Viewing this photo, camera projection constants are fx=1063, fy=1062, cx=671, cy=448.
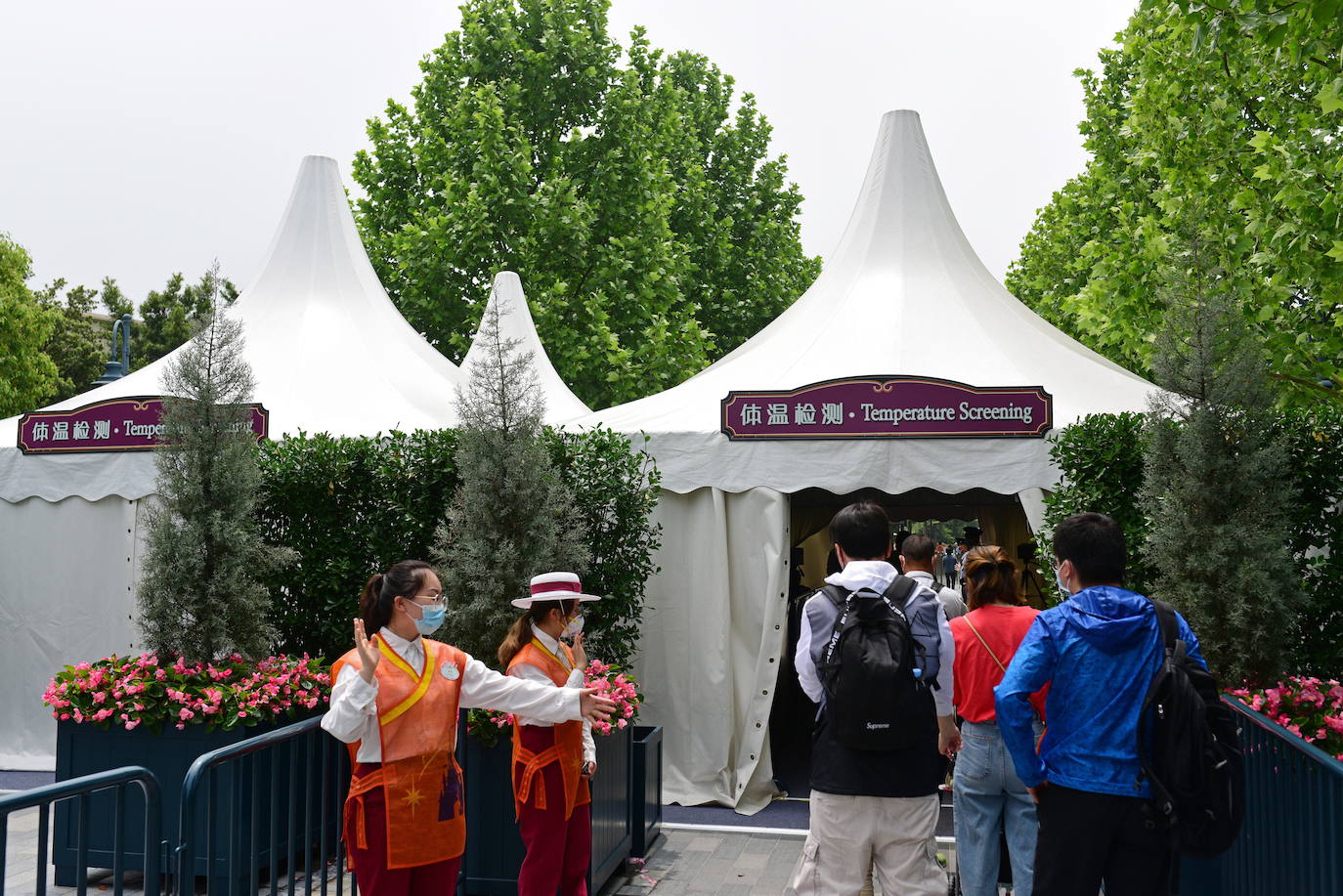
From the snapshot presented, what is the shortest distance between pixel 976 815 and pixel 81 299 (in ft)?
145

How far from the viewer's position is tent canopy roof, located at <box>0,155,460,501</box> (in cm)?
1025

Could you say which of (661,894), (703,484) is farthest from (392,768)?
(703,484)

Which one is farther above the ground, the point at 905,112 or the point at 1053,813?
the point at 905,112

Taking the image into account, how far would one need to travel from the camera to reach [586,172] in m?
21.0

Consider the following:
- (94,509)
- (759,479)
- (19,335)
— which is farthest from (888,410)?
(19,335)

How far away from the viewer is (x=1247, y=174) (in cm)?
1084

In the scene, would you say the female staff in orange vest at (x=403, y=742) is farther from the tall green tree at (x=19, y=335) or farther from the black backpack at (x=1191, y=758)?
the tall green tree at (x=19, y=335)

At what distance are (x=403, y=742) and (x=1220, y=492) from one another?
5.23m

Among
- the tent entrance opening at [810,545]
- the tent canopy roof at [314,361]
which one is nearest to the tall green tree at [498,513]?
the tent canopy roof at [314,361]

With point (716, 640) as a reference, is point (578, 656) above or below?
above

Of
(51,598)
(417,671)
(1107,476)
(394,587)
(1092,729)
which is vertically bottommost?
(51,598)

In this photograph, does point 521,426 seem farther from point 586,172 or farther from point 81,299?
point 81,299

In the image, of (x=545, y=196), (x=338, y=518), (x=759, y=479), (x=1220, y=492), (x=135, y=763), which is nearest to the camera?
(x=1220, y=492)

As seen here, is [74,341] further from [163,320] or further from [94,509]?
[94,509]
